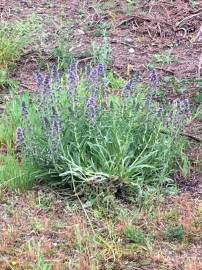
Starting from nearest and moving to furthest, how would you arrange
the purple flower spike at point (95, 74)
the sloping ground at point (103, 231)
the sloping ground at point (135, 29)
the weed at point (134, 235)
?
the sloping ground at point (103, 231) < the weed at point (134, 235) < the purple flower spike at point (95, 74) < the sloping ground at point (135, 29)

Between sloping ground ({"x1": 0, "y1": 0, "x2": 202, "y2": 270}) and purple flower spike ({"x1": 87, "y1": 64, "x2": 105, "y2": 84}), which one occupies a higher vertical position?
purple flower spike ({"x1": 87, "y1": 64, "x2": 105, "y2": 84})

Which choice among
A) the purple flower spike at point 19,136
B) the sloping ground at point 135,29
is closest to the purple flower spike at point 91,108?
the purple flower spike at point 19,136

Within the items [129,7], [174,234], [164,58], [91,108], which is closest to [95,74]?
[91,108]

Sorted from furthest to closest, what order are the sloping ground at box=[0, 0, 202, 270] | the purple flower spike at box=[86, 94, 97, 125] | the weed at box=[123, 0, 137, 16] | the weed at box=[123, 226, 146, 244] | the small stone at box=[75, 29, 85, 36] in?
the weed at box=[123, 0, 137, 16], the small stone at box=[75, 29, 85, 36], the purple flower spike at box=[86, 94, 97, 125], the weed at box=[123, 226, 146, 244], the sloping ground at box=[0, 0, 202, 270]

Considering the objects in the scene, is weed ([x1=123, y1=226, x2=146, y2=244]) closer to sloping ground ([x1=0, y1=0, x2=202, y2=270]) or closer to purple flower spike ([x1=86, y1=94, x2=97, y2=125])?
sloping ground ([x1=0, y1=0, x2=202, y2=270])

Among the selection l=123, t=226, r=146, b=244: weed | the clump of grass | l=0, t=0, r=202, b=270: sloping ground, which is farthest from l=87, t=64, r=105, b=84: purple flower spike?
l=123, t=226, r=146, b=244: weed

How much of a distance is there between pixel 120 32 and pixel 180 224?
3.30m

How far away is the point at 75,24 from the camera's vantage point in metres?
6.58

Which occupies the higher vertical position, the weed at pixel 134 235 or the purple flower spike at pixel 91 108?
the purple flower spike at pixel 91 108

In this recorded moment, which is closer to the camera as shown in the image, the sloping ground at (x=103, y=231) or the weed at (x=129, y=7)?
the sloping ground at (x=103, y=231)

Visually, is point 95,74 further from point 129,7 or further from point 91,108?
point 129,7

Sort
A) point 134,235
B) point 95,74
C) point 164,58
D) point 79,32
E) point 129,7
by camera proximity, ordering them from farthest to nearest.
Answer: point 129,7 < point 79,32 < point 164,58 < point 95,74 < point 134,235

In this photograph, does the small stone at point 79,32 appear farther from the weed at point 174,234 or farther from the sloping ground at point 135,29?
the weed at point 174,234

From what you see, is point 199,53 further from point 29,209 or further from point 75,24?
point 29,209
